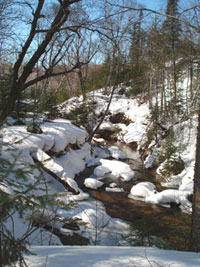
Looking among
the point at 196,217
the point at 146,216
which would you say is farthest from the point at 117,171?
the point at 196,217

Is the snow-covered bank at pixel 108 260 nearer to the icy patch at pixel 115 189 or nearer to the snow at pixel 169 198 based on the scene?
the snow at pixel 169 198

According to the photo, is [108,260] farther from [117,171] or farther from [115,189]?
[117,171]

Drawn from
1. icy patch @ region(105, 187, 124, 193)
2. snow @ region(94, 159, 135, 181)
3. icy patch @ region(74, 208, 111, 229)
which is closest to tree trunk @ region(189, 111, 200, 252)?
icy patch @ region(74, 208, 111, 229)

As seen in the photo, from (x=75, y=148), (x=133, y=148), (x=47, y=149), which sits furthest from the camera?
(x=133, y=148)

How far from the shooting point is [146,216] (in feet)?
13.8

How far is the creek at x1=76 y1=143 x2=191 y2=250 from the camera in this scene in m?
3.75

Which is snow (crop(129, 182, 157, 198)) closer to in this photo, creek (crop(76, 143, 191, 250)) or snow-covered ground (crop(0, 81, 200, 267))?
snow-covered ground (crop(0, 81, 200, 267))

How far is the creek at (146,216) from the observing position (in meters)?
3.75

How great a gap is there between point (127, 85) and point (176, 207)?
1821 centimetres

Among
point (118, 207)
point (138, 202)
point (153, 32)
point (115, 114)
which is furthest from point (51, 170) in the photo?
point (115, 114)

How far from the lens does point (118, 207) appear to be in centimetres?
604

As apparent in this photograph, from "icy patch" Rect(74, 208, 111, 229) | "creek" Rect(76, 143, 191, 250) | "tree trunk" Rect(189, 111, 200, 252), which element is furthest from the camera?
"icy patch" Rect(74, 208, 111, 229)

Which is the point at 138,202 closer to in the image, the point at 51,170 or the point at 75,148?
the point at 51,170

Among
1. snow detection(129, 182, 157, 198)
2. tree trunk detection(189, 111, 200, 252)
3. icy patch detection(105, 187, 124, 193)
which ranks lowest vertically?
icy patch detection(105, 187, 124, 193)
